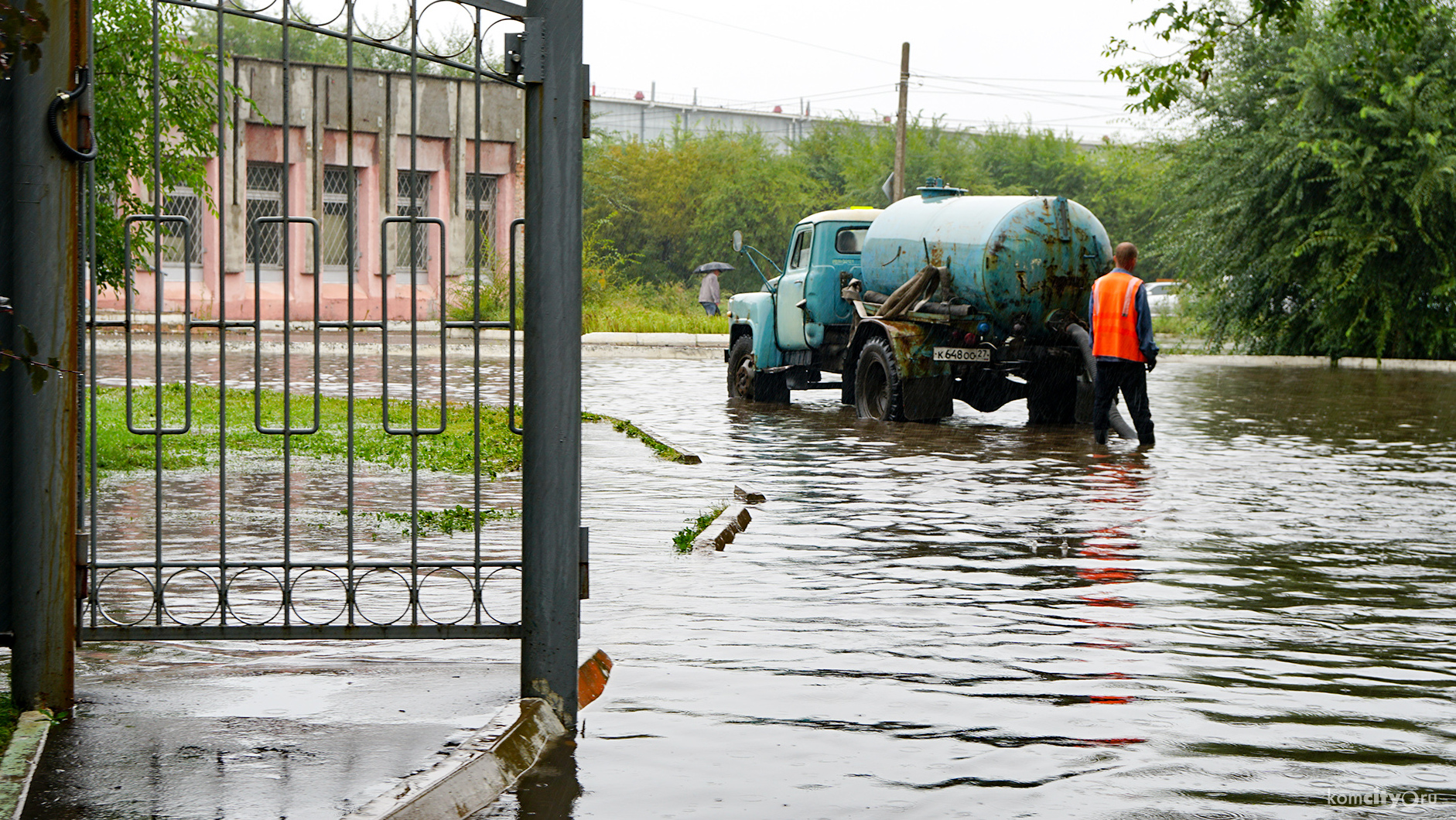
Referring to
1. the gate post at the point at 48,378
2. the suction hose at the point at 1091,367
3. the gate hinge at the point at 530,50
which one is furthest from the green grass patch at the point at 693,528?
the suction hose at the point at 1091,367

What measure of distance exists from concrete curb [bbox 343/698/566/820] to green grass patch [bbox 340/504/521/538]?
4281 mm

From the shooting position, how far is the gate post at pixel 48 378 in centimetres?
546

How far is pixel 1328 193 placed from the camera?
33.0 m

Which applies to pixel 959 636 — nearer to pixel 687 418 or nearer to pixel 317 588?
pixel 317 588

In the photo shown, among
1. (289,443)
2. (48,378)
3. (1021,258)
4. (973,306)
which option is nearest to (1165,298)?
(973,306)

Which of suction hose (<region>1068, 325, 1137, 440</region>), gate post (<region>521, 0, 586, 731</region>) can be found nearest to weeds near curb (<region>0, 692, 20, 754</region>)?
gate post (<region>521, 0, 586, 731</region>)

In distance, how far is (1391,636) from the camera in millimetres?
7531

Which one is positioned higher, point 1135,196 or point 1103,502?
point 1135,196

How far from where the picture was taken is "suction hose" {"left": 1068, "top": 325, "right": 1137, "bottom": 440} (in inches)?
672

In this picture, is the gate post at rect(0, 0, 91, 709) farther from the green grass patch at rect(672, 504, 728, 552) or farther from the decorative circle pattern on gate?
the green grass patch at rect(672, 504, 728, 552)

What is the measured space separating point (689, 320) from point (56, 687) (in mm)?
36505

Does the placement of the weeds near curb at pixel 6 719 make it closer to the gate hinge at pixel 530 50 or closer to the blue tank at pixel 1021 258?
the gate hinge at pixel 530 50

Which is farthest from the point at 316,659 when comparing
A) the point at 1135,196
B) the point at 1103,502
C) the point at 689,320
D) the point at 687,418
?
the point at 1135,196

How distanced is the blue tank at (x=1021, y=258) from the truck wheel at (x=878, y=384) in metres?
1.00
